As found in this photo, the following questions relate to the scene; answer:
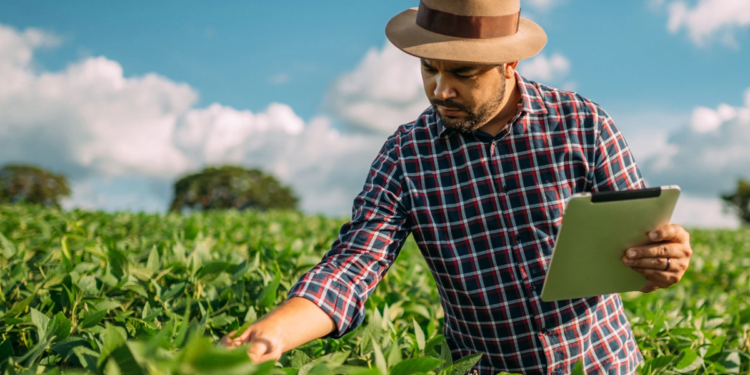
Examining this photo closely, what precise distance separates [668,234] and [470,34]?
95 centimetres

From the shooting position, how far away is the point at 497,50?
6.24 ft

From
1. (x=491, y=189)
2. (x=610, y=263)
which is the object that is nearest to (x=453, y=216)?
(x=491, y=189)

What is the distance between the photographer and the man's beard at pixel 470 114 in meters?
1.95

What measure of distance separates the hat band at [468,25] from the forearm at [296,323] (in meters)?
1.07

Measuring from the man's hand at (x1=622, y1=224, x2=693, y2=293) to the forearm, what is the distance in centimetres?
101

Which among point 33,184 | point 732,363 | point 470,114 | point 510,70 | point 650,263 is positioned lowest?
point 732,363

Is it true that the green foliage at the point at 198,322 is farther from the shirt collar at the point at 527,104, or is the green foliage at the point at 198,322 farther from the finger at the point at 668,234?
the shirt collar at the point at 527,104

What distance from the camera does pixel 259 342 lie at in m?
1.41

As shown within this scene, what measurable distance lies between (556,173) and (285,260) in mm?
1421

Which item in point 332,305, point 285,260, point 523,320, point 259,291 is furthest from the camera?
point 285,260

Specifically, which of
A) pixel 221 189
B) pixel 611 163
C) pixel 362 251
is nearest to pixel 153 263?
pixel 362 251

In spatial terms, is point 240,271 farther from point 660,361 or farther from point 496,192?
point 660,361

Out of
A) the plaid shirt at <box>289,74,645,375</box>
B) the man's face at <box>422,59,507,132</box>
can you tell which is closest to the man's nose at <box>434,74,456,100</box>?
the man's face at <box>422,59,507,132</box>

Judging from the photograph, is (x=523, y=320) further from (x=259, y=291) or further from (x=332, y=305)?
(x=259, y=291)
